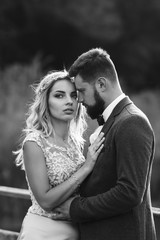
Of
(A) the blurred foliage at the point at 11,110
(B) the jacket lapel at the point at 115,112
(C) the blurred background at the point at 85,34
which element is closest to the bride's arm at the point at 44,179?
(B) the jacket lapel at the point at 115,112

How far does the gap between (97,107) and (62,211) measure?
642 millimetres

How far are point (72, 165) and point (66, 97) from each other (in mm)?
443

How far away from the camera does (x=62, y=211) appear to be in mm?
3357

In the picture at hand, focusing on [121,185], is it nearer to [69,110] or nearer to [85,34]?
[69,110]

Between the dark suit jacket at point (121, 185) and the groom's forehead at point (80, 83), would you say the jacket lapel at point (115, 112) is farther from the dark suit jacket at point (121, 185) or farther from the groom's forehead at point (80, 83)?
the groom's forehead at point (80, 83)

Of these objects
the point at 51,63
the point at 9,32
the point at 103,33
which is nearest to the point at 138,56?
the point at 103,33

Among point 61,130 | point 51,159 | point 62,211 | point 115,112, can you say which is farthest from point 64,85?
point 62,211

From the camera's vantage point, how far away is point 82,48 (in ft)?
85.2

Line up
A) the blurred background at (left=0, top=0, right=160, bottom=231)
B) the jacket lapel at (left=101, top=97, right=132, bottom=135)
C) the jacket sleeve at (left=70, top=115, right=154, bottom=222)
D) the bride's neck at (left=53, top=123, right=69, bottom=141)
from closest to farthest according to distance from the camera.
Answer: the jacket sleeve at (left=70, top=115, right=154, bottom=222)
the jacket lapel at (left=101, top=97, right=132, bottom=135)
the bride's neck at (left=53, top=123, right=69, bottom=141)
the blurred background at (left=0, top=0, right=160, bottom=231)

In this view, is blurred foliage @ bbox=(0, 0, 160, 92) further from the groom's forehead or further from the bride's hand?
the bride's hand

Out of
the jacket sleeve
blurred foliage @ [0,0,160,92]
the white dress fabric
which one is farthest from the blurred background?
the jacket sleeve

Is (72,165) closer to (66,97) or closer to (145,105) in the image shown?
(66,97)

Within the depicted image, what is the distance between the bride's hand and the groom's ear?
0.25m

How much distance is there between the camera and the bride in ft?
11.2
